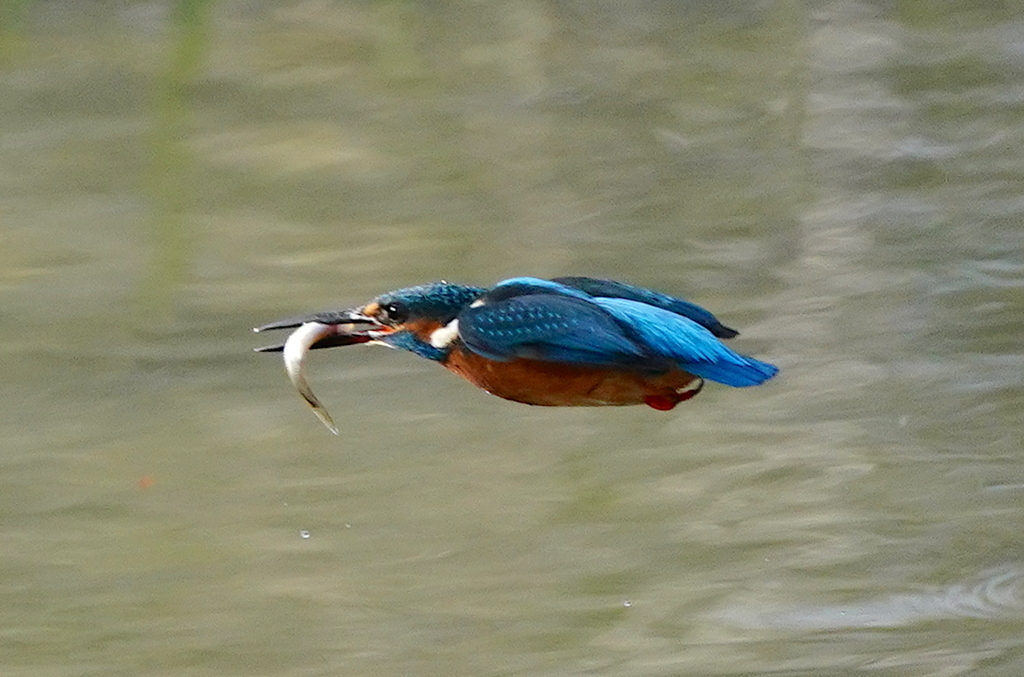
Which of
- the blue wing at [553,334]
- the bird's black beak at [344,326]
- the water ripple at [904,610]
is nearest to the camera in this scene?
the blue wing at [553,334]

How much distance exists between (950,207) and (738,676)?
4.94 feet

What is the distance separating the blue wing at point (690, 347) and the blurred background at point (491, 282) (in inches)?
14.9

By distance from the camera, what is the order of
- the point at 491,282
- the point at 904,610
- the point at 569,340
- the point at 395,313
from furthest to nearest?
1. the point at 491,282
2. the point at 904,610
3. the point at 395,313
4. the point at 569,340

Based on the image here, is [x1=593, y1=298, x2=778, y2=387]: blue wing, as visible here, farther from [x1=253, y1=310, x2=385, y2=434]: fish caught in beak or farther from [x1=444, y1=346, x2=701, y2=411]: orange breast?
[x1=253, y1=310, x2=385, y2=434]: fish caught in beak

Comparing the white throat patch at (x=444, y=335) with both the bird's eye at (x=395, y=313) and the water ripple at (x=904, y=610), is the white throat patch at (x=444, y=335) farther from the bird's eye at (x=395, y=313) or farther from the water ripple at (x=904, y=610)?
the water ripple at (x=904, y=610)

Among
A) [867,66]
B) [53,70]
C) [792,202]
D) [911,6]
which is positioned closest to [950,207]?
[792,202]

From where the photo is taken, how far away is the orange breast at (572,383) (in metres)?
1.23

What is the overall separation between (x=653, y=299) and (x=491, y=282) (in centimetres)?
161

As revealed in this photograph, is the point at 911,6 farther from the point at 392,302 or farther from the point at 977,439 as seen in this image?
the point at 392,302

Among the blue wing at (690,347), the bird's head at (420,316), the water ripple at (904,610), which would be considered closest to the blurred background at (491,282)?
the water ripple at (904,610)

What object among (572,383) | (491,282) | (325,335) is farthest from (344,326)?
(491,282)

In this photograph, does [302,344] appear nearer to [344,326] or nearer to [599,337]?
[344,326]

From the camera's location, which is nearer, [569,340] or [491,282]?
[569,340]

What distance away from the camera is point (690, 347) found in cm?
122
